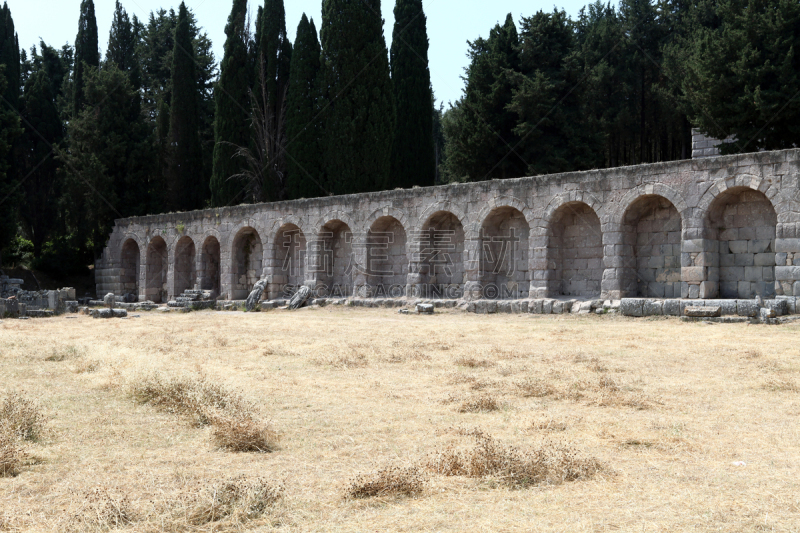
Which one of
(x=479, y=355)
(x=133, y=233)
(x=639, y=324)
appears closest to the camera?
(x=479, y=355)

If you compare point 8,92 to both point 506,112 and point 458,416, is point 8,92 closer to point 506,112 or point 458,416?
point 506,112

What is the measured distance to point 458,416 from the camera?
5.51 m

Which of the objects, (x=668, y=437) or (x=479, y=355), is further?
(x=479, y=355)

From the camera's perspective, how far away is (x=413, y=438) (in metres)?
4.78

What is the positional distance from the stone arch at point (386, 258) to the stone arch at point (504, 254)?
9.77 feet

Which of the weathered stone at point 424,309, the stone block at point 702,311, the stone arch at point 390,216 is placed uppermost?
the stone arch at point 390,216

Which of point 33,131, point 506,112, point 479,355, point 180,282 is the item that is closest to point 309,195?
point 180,282

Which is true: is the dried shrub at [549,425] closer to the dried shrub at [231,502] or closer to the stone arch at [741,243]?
the dried shrub at [231,502]

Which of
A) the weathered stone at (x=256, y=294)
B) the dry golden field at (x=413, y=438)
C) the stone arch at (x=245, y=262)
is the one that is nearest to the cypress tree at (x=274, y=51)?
the stone arch at (x=245, y=262)

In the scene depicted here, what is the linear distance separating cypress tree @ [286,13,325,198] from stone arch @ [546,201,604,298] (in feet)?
38.9

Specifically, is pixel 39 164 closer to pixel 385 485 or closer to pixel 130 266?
pixel 130 266

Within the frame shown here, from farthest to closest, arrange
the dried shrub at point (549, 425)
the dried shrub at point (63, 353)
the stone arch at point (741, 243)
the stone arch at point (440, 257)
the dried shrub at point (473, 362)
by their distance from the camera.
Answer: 1. the stone arch at point (440, 257)
2. the stone arch at point (741, 243)
3. the dried shrub at point (63, 353)
4. the dried shrub at point (473, 362)
5. the dried shrub at point (549, 425)

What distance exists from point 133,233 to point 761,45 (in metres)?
23.1

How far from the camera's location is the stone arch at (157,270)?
25.8 metres
